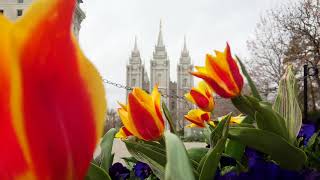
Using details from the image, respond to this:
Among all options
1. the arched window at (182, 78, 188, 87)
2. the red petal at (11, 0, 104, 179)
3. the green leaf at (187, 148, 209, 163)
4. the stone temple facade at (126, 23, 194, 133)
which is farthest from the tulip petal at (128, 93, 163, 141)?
the arched window at (182, 78, 188, 87)

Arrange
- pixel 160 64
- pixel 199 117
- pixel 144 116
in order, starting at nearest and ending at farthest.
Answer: pixel 144 116, pixel 199 117, pixel 160 64

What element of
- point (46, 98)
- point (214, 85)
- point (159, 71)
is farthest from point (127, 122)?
point (159, 71)

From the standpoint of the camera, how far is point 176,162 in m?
0.43

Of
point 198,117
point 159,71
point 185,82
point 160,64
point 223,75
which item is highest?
point 160,64

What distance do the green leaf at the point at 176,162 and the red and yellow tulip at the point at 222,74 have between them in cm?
56

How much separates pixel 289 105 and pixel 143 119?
0.93 feet

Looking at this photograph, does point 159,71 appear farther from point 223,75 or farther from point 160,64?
point 223,75

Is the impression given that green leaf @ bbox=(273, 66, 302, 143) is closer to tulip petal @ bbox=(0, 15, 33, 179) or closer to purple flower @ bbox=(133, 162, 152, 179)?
purple flower @ bbox=(133, 162, 152, 179)

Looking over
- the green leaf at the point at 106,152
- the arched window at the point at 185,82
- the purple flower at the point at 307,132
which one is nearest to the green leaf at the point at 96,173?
the green leaf at the point at 106,152

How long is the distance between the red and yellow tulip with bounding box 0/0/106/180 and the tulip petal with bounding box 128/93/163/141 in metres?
0.50

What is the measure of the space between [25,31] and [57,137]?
0.24 ft

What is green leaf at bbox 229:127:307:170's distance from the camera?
29.7 inches

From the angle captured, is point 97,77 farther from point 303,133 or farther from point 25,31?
point 303,133

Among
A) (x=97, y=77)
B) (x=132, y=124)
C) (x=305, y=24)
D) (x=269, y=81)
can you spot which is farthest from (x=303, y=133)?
(x=269, y=81)
